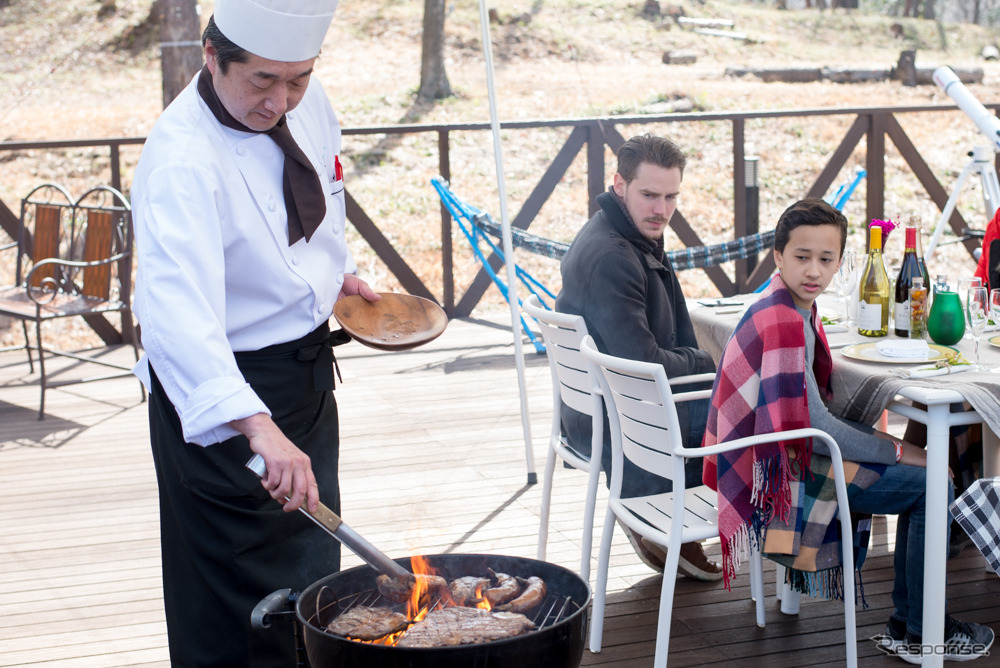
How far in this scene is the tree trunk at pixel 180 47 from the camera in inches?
269

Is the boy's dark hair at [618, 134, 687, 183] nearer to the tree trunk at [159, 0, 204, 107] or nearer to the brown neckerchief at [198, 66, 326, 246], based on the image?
the brown neckerchief at [198, 66, 326, 246]

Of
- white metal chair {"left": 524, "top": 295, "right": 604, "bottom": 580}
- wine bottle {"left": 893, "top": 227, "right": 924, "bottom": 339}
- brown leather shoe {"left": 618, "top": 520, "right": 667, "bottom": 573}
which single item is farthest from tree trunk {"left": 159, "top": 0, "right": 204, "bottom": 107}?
wine bottle {"left": 893, "top": 227, "right": 924, "bottom": 339}

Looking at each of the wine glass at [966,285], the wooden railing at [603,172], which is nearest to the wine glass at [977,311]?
the wine glass at [966,285]

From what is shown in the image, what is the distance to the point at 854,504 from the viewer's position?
2.27m

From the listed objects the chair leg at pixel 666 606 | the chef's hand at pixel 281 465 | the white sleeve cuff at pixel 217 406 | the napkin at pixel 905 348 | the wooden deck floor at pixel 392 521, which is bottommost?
the wooden deck floor at pixel 392 521

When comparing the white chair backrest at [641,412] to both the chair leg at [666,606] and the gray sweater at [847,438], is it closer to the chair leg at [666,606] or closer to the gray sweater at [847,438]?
the chair leg at [666,606]

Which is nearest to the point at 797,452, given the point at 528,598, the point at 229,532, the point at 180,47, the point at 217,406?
the point at 528,598

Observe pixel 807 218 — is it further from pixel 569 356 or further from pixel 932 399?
pixel 569 356

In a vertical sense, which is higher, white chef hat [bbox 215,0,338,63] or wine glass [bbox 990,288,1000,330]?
white chef hat [bbox 215,0,338,63]

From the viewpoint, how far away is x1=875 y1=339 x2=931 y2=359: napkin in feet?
7.98

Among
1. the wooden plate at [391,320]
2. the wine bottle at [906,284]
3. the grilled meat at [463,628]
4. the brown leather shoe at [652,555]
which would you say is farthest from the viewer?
the brown leather shoe at [652,555]

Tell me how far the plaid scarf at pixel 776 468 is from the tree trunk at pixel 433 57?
35.2ft

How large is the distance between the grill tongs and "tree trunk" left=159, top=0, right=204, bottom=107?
590 centimetres

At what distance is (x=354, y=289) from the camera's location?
1.97 metres
